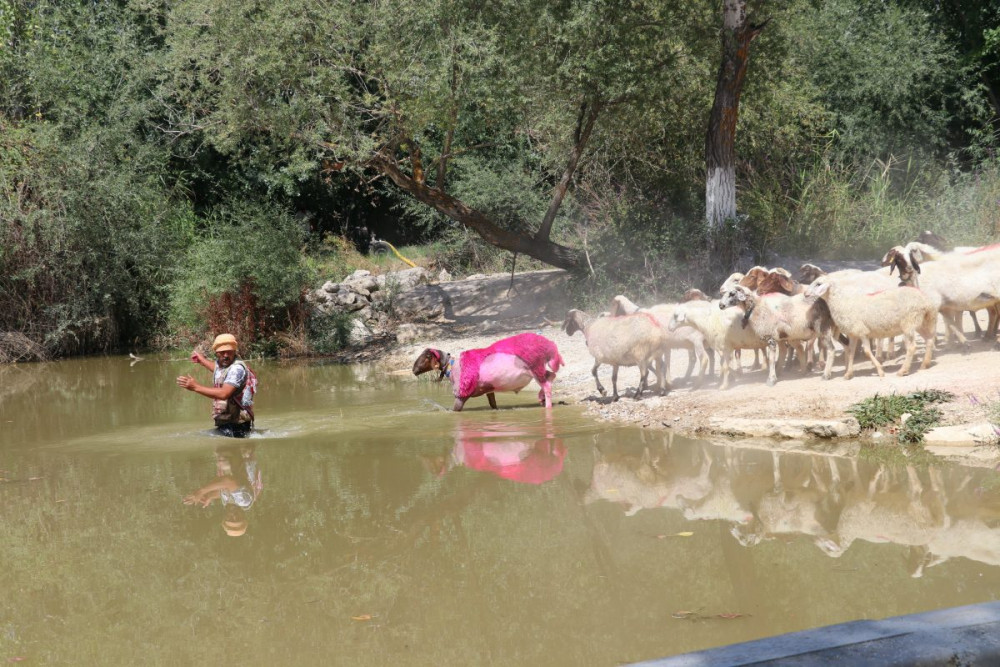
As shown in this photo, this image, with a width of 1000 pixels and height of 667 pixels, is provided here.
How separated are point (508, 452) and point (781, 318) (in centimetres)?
343

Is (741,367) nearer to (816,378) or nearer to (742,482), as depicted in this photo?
(816,378)

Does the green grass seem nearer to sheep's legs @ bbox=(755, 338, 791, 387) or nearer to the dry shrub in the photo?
sheep's legs @ bbox=(755, 338, 791, 387)

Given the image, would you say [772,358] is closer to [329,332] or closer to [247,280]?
[329,332]

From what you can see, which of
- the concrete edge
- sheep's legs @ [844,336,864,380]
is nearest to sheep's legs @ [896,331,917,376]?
sheep's legs @ [844,336,864,380]

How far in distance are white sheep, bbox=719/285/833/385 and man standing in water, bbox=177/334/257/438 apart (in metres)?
5.13

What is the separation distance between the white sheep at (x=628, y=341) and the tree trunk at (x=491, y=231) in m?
7.26

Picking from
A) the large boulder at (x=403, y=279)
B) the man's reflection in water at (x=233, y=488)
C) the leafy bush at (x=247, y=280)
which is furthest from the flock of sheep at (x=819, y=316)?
the large boulder at (x=403, y=279)

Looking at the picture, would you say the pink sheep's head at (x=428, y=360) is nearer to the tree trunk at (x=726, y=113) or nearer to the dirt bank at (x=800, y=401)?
the dirt bank at (x=800, y=401)

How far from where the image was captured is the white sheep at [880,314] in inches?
381

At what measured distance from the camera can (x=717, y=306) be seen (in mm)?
11195

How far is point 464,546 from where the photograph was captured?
6473 millimetres

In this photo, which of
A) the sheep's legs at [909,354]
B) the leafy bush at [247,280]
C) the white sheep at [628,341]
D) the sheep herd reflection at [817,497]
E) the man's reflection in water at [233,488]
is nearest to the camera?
the sheep herd reflection at [817,497]

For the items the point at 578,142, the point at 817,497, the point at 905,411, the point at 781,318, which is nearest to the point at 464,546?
the point at 817,497

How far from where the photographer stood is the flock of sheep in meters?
9.79
